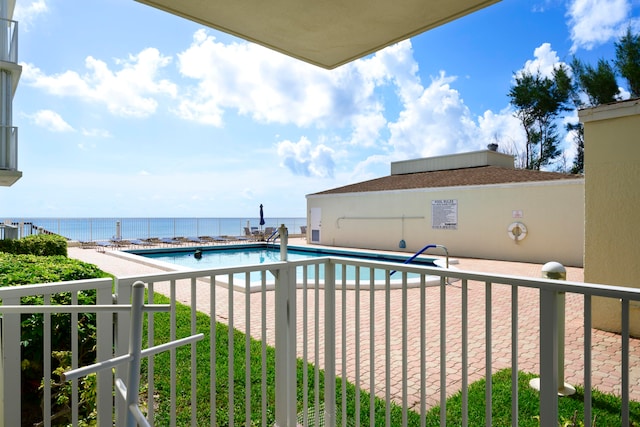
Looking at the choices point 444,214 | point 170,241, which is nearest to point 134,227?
point 170,241

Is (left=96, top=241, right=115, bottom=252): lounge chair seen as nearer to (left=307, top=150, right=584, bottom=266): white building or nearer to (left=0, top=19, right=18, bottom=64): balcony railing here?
(left=0, top=19, right=18, bottom=64): balcony railing

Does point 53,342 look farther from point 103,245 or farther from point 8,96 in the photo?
point 103,245

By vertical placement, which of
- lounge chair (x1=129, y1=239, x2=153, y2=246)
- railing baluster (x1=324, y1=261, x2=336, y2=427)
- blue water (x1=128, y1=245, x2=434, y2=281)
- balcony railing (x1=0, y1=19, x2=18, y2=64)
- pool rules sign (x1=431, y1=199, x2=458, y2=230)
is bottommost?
blue water (x1=128, y1=245, x2=434, y2=281)

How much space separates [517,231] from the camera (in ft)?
40.2

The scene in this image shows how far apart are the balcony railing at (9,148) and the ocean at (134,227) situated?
6.62 metres

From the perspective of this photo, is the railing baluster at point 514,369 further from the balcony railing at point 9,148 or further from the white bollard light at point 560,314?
the balcony railing at point 9,148

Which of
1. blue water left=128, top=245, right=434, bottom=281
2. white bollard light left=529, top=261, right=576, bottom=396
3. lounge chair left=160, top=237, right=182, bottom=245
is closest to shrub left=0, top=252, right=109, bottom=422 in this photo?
white bollard light left=529, top=261, right=576, bottom=396

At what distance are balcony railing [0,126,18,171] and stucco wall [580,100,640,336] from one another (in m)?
13.2

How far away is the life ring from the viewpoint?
39.8 feet

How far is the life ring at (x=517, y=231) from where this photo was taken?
1214 centimetres

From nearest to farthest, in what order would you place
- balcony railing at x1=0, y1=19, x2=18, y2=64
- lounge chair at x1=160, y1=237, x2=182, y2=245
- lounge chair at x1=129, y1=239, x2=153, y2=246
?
balcony railing at x1=0, y1=19, x2=18, y2=64, lounge chair at x1=129, y1=239, x2=153, y2=246, lounge chair at x1=160, y1=237, x2=182, y2=245

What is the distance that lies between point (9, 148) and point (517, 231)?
597 inches

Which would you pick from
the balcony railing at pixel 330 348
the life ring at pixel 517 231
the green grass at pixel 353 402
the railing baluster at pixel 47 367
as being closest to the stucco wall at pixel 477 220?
the life ring at pixel 517 231

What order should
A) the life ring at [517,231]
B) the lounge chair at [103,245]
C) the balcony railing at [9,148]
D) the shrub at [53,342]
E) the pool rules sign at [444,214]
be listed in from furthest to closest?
the lounge chair at [103,245]
the pool rules sign at [444,214]
the life ring at [517,231]
the balcony railing at [9,148]
the shrub at [53,342]
